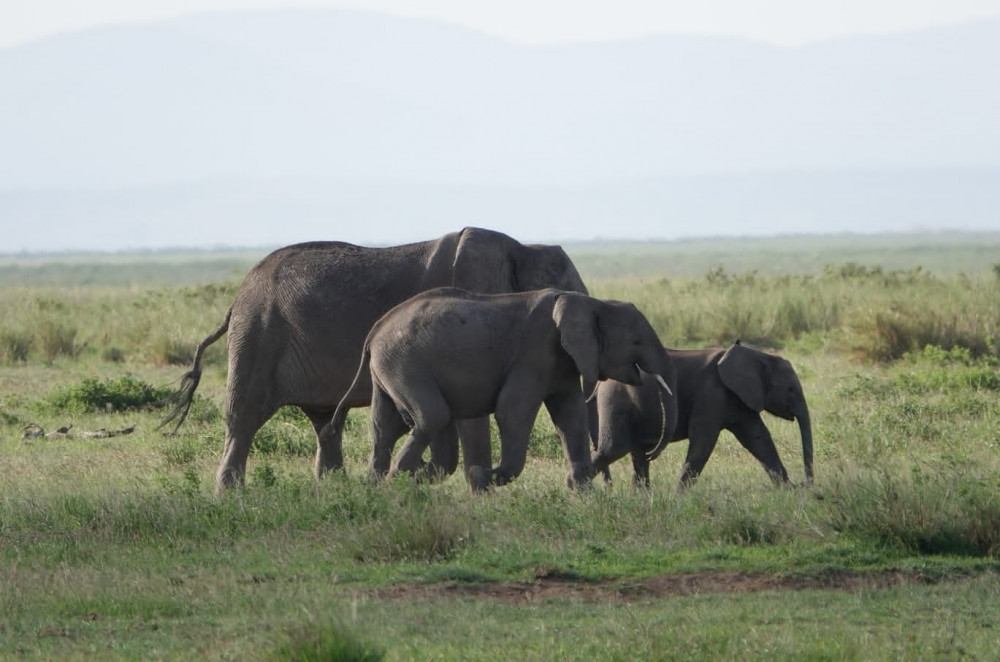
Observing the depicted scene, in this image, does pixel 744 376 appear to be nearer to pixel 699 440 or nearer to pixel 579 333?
pixel 699 440

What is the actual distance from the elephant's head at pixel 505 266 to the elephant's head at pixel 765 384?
52.1 inches

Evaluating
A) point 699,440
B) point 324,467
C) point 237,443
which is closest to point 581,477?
point 699,440

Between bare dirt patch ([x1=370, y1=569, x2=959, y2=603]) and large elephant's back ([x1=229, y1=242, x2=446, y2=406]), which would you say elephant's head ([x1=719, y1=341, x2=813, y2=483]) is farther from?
bare dirt patch ([x1=370, y1=569, x2=959, y2=603])

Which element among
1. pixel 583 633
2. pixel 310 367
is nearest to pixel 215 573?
pixel 583 633

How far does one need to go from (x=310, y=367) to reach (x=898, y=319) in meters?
11.1

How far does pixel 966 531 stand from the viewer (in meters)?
9.06

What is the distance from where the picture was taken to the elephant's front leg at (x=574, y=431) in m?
10.8

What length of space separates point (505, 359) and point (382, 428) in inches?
40.7

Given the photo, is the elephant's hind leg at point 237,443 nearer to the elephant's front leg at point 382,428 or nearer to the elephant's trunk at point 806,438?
the elephant's front leg at point 382,428

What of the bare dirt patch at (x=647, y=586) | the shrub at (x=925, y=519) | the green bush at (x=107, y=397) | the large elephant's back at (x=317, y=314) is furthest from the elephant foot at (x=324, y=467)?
the green bush at (x=107, y=397)

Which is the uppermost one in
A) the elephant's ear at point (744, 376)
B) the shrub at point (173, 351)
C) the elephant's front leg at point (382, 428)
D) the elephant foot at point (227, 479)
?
the elephant's ear at point (744, 376)

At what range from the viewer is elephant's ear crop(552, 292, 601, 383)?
10500mm

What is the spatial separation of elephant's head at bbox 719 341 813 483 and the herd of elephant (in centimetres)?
1

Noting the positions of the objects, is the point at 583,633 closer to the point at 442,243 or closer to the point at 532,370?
the point at 532,370
